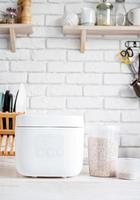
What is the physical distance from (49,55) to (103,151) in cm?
119

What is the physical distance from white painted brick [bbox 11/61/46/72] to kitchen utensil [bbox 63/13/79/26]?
0.28 meters

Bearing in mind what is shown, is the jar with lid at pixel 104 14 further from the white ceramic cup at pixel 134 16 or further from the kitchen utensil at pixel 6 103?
the kitchen utensil at pixel 6 103

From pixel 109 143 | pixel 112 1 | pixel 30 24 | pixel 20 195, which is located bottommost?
pixel 20 195

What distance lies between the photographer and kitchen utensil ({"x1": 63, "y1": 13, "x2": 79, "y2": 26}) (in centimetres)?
215

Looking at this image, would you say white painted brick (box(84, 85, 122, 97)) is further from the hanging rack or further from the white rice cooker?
the white rice cooker

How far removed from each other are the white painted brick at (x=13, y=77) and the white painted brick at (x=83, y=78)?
0.84 feet

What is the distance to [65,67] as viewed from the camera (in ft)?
7.49

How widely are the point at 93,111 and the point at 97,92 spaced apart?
0.37 ft

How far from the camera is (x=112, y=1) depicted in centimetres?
231

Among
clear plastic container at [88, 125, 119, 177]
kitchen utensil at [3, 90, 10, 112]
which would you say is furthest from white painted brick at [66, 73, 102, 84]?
clear plastic container at [88, 125, 119, 177]

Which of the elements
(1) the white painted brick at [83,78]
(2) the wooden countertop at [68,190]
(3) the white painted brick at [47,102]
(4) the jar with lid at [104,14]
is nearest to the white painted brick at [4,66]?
(3) the white painted brick at [47,102]

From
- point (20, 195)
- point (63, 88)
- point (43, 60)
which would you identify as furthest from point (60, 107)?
point (20, 195)

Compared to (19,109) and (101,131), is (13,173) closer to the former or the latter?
(101,131)

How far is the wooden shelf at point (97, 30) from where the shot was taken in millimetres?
2127
